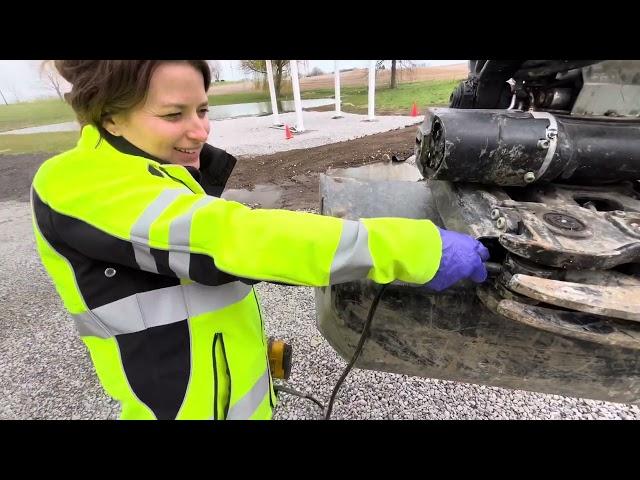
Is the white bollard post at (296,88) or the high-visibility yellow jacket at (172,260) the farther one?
the white bollard post at (296,88)

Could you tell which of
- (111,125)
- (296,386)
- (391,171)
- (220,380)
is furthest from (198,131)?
(296,386)

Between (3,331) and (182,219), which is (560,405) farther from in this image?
(3,331)

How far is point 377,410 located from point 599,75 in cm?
202

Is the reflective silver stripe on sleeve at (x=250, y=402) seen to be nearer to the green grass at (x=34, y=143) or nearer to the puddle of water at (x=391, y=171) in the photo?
the puddle of water at (x=391, y=171)

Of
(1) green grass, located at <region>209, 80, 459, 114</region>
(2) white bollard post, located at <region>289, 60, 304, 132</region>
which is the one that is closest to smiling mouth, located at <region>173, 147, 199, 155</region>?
(2) white bollard post, located at <region>289, 60, 304, 132</region>

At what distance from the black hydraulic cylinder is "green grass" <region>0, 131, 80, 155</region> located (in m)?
12.9

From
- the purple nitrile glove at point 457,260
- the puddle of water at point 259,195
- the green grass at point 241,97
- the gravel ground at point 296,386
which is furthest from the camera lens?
the green grass at point 241,97

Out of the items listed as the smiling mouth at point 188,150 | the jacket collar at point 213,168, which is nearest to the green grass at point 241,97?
the jacket collar at point 213,168

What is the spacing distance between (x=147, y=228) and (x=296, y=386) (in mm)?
2024

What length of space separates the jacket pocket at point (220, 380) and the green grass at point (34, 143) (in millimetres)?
12610

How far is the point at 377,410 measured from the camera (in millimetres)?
2346

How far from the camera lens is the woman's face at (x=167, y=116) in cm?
96

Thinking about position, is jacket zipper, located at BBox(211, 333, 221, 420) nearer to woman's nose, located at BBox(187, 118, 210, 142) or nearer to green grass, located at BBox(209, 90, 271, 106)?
woman's nose, located at BBox(187, 118, 210, 142)

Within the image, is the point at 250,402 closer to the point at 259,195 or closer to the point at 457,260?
the point at 457,260
